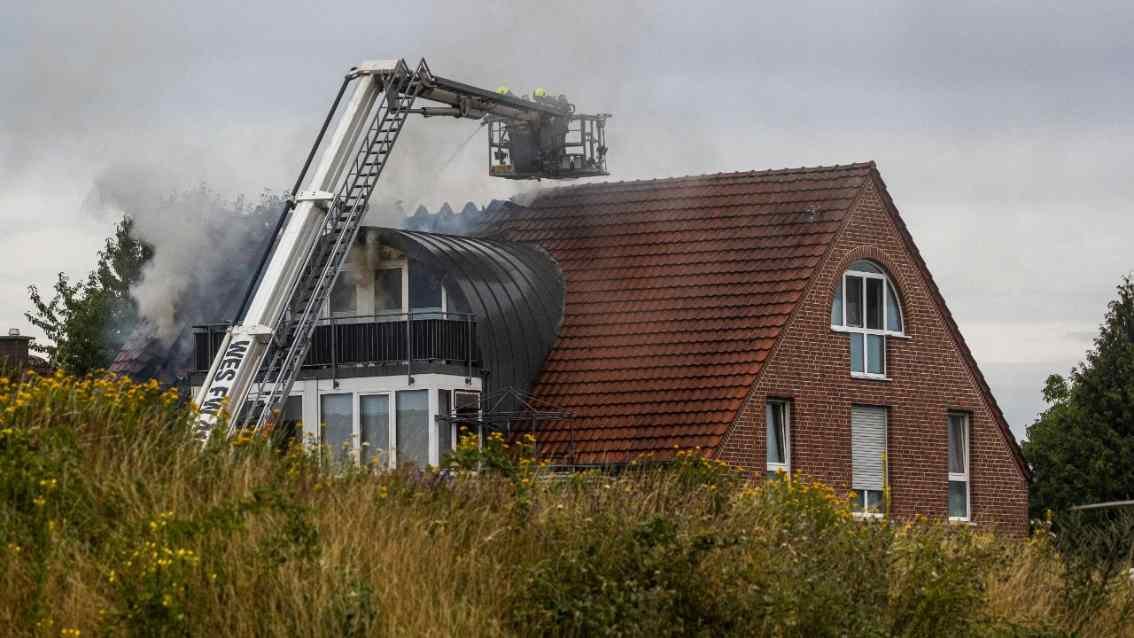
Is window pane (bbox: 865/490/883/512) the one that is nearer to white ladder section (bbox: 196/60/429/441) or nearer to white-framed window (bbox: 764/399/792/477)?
white-framed window (bbox: 764/399/792/477)

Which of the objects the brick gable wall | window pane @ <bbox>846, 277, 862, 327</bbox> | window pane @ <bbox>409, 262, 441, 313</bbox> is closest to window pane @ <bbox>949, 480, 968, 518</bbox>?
the brick gable wall

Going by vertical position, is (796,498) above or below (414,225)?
below

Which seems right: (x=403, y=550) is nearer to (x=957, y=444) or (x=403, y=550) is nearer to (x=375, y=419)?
(x=375, y=419)

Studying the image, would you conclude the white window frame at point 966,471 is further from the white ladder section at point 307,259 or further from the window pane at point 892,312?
the white ladder section at point 307,259

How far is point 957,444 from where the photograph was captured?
3856 cm

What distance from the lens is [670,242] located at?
37562 millimetres

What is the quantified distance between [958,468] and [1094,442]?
14.4m

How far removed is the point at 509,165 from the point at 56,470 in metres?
23.3

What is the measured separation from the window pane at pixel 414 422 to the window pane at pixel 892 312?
8.35 meters

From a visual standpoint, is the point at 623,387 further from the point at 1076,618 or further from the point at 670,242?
the point at 1076,618

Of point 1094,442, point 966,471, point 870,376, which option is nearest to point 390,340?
point 870,376

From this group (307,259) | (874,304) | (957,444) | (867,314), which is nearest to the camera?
(307,259)

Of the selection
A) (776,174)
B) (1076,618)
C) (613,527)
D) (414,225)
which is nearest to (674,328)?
(776,174)

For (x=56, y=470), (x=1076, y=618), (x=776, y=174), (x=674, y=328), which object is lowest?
(x=1076, y=618)
